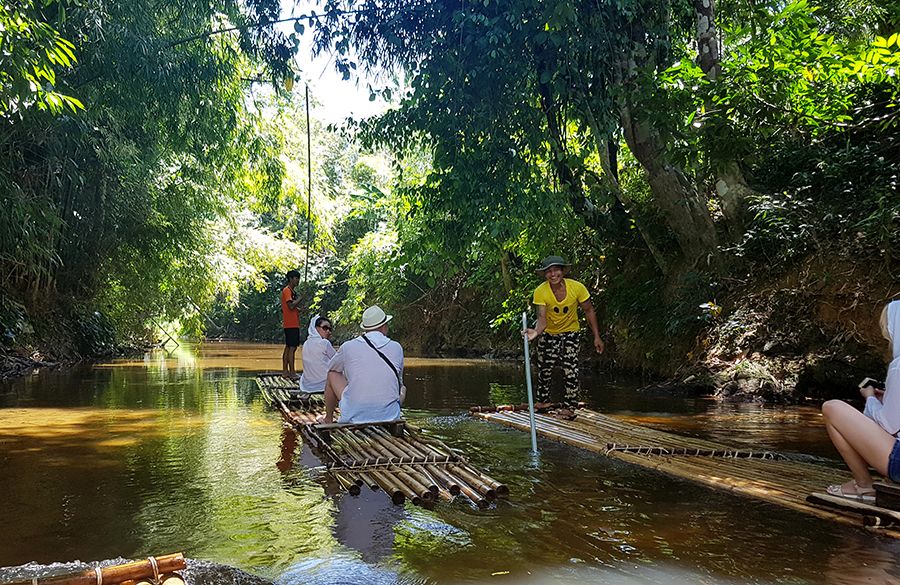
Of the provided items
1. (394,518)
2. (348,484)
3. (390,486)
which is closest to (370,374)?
(348,484)

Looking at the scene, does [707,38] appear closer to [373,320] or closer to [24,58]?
[373,320]

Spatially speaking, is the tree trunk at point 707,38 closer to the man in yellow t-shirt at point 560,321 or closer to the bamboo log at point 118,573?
the man in yellow t-shirt at point 560,321

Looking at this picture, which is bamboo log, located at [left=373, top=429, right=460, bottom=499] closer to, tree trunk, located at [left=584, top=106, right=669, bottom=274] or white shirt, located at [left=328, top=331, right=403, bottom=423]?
white shirt, located at [left=328, top=331, right=403, bottom=423]

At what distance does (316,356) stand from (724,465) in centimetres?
Answer: 449

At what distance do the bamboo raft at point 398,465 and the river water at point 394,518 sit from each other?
0.26 ft

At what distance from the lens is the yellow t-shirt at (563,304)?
7566 millimetres

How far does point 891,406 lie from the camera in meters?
3.60

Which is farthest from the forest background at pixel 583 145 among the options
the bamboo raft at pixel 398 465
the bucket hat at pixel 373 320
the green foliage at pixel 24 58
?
the bamboo raft at pixel 398 465

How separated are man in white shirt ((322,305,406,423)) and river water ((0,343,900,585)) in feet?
1.72

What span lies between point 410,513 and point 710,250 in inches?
318

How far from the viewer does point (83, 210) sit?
14539mm

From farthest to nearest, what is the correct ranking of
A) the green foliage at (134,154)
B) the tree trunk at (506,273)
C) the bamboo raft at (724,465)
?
the tree trunk at (506,273), the green foliage at (134,154), the bamboo raft at (724,465)

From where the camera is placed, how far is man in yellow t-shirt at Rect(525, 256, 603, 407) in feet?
24.7

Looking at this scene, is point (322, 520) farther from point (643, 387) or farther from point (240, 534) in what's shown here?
point (643, 387)
